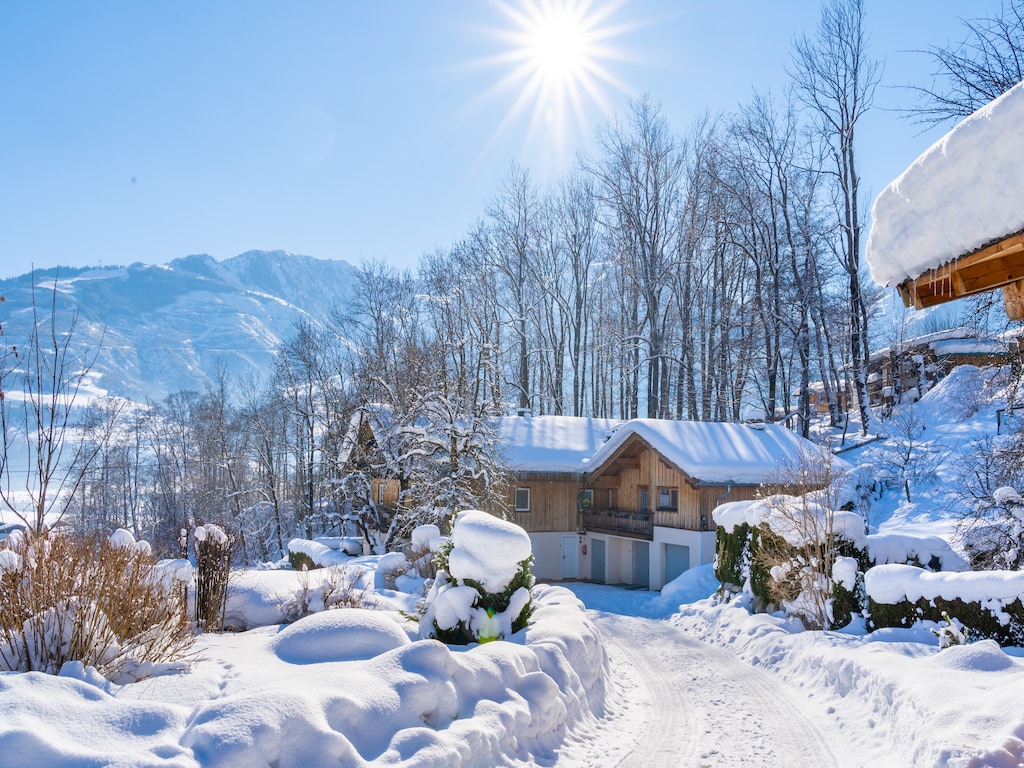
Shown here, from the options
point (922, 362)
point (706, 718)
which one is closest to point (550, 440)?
point (922, 362)

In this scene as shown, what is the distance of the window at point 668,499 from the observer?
2472 cm

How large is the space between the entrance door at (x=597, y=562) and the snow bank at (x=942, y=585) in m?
16.4

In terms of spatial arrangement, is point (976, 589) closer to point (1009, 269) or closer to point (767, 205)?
point (1009, 269)

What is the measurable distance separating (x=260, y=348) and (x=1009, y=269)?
172 meters

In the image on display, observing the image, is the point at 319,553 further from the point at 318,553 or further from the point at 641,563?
the point at 641,563

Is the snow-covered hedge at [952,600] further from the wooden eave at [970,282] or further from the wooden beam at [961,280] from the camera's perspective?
the wooden beam at [961,280]

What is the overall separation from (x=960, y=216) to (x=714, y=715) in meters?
7.77

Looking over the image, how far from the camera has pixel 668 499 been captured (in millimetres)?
25406

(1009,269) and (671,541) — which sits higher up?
(1009,269)

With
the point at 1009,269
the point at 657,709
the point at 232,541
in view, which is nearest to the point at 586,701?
the point at 657,709

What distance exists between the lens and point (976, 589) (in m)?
10.1

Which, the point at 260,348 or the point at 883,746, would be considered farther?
the point at 260,348

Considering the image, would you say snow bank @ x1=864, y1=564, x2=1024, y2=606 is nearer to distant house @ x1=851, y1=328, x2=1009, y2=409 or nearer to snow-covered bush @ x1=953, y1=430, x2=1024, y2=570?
snow-covered bush @ x1=953, y1=430, x2=1024, y2=570

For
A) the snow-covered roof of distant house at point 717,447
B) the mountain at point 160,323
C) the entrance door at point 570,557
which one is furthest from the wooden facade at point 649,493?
the mountain at point 160,323
